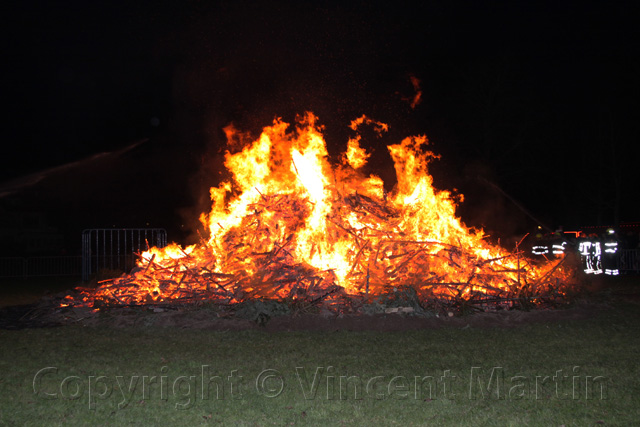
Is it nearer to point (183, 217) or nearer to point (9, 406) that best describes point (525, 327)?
point (9, 406)

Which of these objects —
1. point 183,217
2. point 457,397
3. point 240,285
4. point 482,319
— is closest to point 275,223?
point 240,285

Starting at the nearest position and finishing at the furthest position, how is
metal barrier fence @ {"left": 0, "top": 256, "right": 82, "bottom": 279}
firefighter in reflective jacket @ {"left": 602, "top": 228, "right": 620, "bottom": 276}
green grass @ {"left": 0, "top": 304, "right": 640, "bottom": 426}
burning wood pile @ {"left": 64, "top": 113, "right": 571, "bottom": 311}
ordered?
green grass @ {"left": 0, "top": 304, "right": 640, "bottom": 426}, burning wood pile @ {"left": 64, "top": 113, "right": 571, "bottom": 311}, firefighter in reflective jacket @ {"left": 602, "top": 228, "right": 620, "bottom": 276}, metal barrier fence @ {"left": 0, "top": 256, "right": 82, "bottom": 279}

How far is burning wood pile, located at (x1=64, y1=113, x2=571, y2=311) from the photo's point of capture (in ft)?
33.0

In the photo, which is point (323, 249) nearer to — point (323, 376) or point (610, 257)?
point (323, 376)

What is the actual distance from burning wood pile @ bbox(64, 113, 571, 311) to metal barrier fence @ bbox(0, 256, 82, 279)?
948cm

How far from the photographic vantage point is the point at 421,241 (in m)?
11.1

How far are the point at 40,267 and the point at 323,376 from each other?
707 inches

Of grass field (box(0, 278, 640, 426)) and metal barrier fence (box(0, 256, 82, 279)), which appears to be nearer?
grass field (box(0, 278, 640, 426))

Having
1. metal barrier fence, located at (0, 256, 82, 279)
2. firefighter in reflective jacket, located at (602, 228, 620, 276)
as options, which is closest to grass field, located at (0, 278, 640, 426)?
firefighter in reflective jacket, located at (602, 228, 620, 276)

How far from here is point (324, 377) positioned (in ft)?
18.6

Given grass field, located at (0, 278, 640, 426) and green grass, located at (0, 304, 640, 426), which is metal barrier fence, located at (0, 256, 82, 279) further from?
grass field, located at (0, 278, 640, 426)

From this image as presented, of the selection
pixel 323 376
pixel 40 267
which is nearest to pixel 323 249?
pixel 323 376

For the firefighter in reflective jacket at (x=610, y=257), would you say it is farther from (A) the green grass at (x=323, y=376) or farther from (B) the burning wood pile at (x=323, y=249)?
(A) the green grass at (x=323, y=376)

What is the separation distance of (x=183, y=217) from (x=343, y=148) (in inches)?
665
